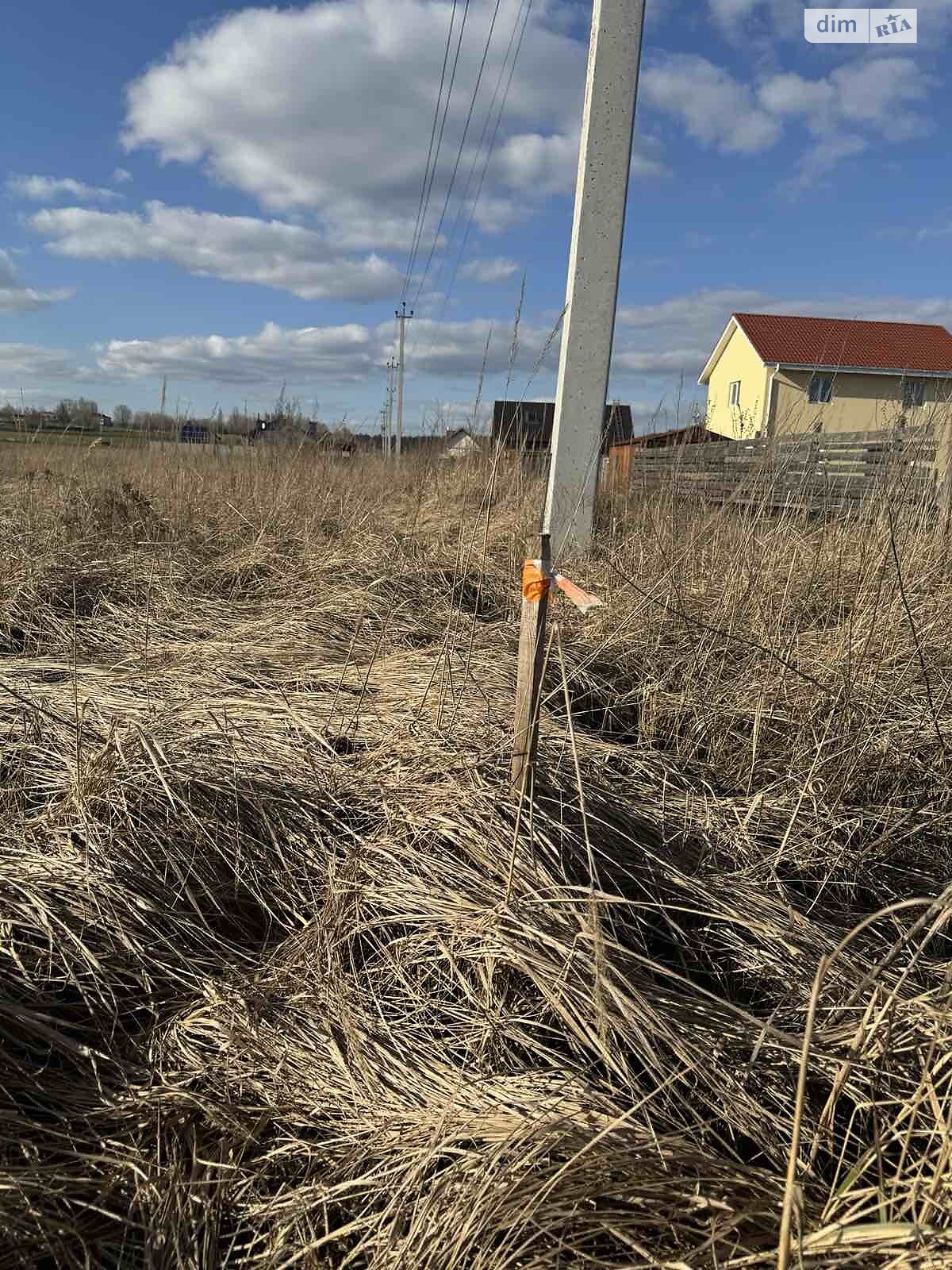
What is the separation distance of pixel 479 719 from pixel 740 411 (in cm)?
354

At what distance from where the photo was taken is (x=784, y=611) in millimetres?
2789

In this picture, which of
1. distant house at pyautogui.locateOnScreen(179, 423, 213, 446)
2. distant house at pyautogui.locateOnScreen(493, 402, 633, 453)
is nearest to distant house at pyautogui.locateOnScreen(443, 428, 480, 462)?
distant house at pyautogui.locateOnScreen(493, 402, 633, 453)

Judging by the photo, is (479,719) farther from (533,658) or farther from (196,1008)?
(196,1008)

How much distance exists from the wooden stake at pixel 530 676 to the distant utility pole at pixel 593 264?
2.22 m

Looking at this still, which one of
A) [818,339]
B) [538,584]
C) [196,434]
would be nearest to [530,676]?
[538,584]

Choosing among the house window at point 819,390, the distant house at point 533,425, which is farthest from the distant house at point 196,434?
the house window at point 819,390

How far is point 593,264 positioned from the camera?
423 cm

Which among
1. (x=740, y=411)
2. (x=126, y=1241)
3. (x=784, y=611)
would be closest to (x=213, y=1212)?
(x=126, y=1241)

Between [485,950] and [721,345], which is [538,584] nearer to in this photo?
[485,950]

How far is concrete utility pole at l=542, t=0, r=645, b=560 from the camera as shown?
13.2 feet

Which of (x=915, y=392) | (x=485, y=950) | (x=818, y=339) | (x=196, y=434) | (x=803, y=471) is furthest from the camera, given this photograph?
(x=818, y=339)

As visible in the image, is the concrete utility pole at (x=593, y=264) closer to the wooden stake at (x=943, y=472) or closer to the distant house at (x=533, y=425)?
the distant house at (x=533, y=425)

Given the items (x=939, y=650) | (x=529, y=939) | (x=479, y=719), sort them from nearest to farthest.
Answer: (x=529, y=939)
(x=479, y=719)
(x=939, y=650)

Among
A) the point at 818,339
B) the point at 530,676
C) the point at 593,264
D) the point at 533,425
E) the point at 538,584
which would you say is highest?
the point at 818,339
